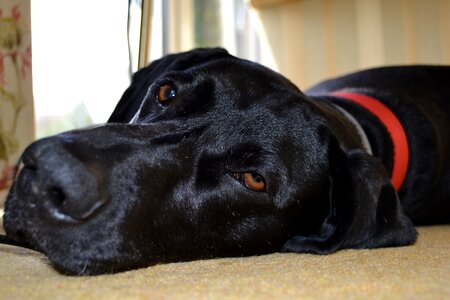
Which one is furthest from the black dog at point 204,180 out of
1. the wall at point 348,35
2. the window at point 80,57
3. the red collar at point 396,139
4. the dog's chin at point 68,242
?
the wall at point 348,35

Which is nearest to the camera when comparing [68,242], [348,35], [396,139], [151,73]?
[68,242]

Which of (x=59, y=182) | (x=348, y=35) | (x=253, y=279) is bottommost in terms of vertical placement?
(x=253, y=279)

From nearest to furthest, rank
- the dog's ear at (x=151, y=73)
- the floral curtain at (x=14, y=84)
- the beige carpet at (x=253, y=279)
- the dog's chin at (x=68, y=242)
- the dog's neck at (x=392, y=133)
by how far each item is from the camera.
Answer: the beige carpet at (x=253, y=279)
the dog's chin at (x=68, y=242)
the dog's ear at (x=151, y=73)
the dog's neck at (x=392, y=133)
the floral curtain at (x=14, y=84)

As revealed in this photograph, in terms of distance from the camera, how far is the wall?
474 centimetres

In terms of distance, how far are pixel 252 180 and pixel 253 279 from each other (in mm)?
475

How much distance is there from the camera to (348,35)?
505 centimetres

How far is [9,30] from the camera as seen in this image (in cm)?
298

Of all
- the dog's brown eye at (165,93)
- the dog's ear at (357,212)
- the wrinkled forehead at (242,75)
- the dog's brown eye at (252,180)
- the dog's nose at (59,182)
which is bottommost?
the dog's ear at (357,212)

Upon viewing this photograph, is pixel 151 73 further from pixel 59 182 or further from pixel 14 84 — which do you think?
pixel 59 182

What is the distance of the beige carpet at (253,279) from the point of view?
51.0 inches

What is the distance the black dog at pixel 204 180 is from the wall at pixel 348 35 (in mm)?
2447

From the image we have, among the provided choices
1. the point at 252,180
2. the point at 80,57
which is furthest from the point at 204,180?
the point at 80,57

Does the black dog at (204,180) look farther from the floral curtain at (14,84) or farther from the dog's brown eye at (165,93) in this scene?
the floral curtain at (14,84)

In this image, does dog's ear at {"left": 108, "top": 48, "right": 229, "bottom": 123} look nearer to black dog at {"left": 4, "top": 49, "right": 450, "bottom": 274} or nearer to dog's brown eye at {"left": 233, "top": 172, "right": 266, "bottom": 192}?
black dog at {"left": 4, "top": 49, "right": 450, "bottom": 274}
